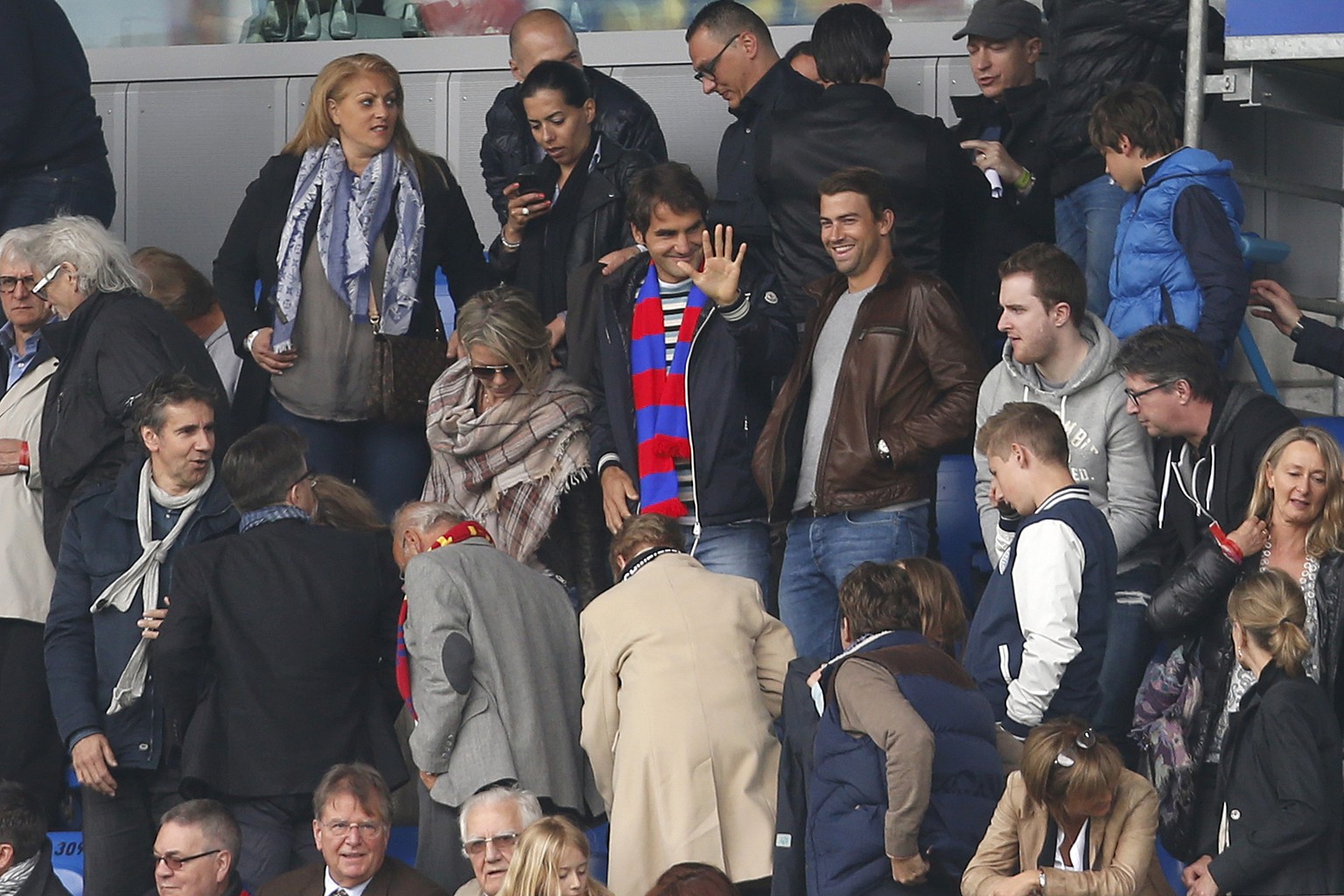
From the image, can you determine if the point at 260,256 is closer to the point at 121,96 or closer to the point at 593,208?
the point at 593,208

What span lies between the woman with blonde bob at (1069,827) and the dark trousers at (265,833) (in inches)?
82.5

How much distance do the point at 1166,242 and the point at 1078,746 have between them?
7.56 ft

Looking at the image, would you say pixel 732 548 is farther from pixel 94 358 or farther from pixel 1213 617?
pixel 94 358

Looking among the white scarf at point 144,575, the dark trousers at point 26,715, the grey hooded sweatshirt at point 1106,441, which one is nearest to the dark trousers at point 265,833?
the white scarf at point 144,575

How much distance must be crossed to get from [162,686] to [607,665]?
1293 millimetres

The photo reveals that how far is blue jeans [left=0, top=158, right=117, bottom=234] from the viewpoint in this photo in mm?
8344

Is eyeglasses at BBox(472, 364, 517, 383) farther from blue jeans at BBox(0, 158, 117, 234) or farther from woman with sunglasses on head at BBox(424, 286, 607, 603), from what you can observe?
blue jeans at BBox(0, 158, 117, 234)

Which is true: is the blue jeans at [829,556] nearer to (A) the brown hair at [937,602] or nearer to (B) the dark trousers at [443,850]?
(A) the brown hair at [937,602]

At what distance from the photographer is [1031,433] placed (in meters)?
5.92

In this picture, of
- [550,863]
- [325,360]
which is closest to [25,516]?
[325,360]

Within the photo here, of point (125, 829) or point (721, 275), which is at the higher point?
point (721, 275)

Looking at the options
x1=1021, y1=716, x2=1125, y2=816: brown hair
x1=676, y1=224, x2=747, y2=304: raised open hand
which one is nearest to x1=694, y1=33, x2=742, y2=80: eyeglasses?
x1=676, y1=224, x2=747, y2=304: raised open hand

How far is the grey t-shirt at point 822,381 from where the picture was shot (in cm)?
702

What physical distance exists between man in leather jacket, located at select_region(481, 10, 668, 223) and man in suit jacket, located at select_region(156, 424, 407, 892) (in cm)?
216
